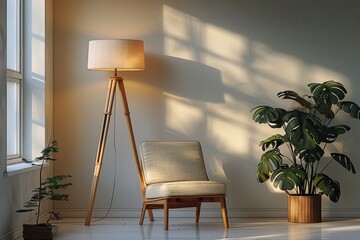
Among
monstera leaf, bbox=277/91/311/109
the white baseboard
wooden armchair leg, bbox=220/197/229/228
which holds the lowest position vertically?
the white baseboard

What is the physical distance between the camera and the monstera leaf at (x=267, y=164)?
6.77 metres

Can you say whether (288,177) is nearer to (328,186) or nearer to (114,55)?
(328,186)

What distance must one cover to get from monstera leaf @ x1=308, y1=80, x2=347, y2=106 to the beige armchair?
125 cm

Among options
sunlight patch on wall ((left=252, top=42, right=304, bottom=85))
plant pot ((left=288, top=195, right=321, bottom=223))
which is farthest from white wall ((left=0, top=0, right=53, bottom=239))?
plant pot ((left=288, top=195, right=321, bottom=223))

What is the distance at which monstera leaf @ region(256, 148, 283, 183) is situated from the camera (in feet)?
22.2

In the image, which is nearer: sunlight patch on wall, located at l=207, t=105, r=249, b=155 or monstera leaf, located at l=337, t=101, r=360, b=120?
monstera leaf, located at l=337, t=101, r=360, b=120

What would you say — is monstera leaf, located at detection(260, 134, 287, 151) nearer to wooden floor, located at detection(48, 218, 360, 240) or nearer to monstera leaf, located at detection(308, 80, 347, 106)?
→ monstera leaf, located at detection(308, 80, 347, 106)

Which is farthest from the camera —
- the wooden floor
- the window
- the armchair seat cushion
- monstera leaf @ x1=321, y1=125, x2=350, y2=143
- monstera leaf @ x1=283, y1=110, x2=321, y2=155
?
monstera leaf @ x1=321, y1=125, x2=350, y2=143

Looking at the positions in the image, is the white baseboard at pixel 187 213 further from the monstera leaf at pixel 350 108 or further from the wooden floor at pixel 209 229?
the monstera leaf at pixel 350 108

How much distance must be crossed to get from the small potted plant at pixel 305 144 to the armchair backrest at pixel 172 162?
0.62 meters

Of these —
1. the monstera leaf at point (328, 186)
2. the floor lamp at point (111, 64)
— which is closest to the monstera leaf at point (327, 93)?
the monstera leaf at point (328, 186)

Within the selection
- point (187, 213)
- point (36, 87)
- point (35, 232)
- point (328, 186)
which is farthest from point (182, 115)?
point (35, 232)

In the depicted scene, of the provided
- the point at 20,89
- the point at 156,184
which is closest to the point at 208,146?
the point at 156,184

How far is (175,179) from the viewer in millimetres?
6734
